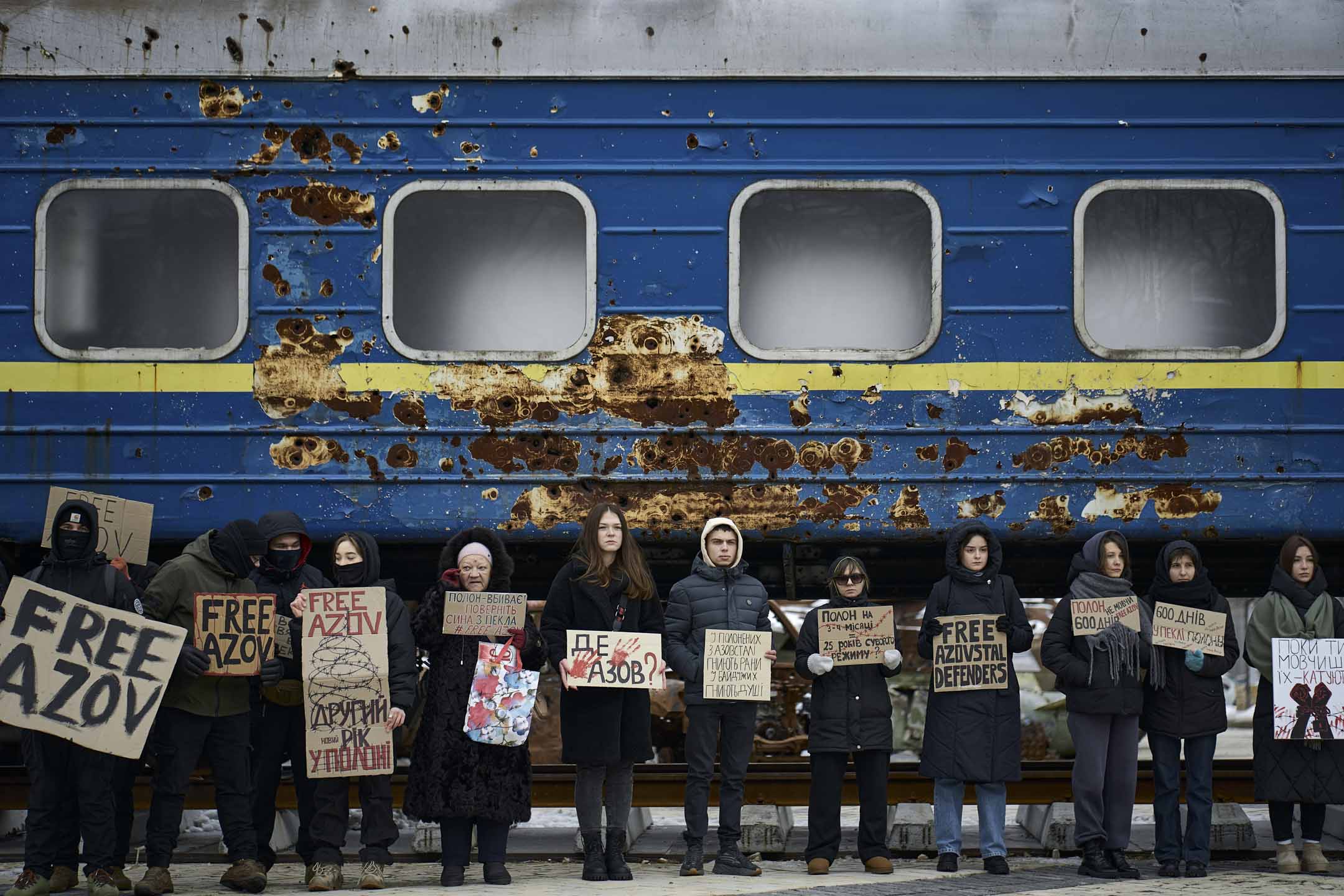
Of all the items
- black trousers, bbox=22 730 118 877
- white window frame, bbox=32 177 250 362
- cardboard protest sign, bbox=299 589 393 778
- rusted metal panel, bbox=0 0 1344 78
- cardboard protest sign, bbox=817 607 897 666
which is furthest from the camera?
rusted metal panel, bbox=0 0 1344 78

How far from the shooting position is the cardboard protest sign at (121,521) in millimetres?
6938

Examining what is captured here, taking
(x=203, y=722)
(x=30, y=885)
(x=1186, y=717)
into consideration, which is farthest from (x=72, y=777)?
(x=1186, y=717)

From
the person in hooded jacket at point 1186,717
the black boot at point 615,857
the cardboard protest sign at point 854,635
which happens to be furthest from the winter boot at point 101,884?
the person in hooded jacket at point 1186,717

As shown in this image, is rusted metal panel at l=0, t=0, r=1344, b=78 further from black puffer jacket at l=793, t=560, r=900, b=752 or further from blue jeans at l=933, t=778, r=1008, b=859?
blue jeans at l=933, t=778, r=1008, b=859

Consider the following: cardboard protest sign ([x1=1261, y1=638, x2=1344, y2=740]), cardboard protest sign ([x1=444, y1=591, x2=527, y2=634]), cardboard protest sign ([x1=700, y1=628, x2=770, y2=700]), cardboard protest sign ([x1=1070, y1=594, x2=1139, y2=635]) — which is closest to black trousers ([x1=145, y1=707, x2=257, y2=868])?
cardboard protest sign ([x1=444, y1=591, x2=527, y2=634])

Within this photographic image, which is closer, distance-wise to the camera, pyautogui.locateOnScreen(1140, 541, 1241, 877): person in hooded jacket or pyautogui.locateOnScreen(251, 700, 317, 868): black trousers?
pyautogui.locateOnScreen(251, 700, 317, 868): black trousers

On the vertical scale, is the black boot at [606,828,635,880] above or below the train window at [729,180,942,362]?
below

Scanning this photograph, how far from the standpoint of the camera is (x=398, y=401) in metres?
7.17

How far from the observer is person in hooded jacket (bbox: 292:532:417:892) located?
6.40 m

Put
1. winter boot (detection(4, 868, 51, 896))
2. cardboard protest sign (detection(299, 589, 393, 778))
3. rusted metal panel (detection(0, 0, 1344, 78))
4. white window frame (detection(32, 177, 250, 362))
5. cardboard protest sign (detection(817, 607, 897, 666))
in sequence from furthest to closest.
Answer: rusted metal panel (detection(0, 0, 1344, 78)) → white window frame (detection(32, 177, 250, 362)) → cardboard protest sign (detection(817, 607, 897, 666)) → cardboard protest sign (detection(299, 589, 393, 778)) → winter boot (detection(4, 868, 51, 896))

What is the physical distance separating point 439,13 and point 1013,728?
382 cm

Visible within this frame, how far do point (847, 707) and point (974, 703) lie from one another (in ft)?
1.67

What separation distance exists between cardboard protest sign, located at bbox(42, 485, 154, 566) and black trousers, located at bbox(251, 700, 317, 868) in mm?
876

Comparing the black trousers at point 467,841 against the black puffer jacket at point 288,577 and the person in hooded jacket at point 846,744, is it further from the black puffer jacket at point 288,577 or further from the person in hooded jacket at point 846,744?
the person in hooded jacket at point 846,744
